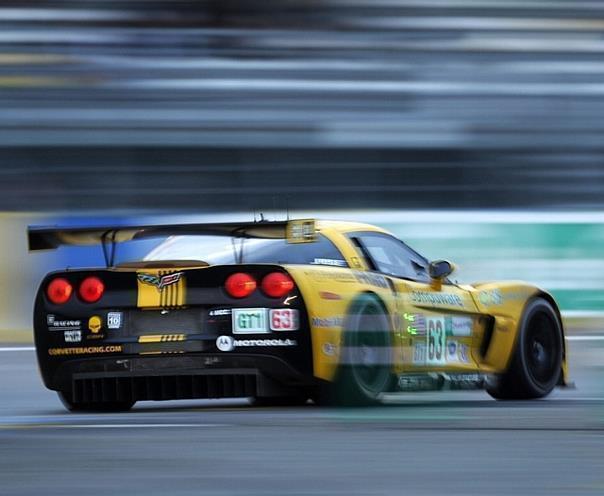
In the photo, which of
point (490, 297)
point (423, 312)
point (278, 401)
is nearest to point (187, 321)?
point (278, 401)

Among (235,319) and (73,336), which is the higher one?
(235,319)

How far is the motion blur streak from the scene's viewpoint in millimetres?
3484

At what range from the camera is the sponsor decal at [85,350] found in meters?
6.80

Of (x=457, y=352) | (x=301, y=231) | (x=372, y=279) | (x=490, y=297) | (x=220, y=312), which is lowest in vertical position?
(x=457, y=352)

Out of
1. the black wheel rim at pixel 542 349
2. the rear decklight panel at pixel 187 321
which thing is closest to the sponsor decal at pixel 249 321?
A: the rear decklight panel at pixel 187 321

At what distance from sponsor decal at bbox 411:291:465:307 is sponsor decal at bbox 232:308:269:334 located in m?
0.90

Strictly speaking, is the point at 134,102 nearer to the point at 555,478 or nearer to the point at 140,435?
the point at 140,435

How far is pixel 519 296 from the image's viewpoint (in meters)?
7.90

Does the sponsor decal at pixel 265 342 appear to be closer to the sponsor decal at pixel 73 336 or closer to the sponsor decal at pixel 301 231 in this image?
the sponsor decal at pixel 301 231

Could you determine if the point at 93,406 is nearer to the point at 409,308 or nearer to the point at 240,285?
the point at 240,285

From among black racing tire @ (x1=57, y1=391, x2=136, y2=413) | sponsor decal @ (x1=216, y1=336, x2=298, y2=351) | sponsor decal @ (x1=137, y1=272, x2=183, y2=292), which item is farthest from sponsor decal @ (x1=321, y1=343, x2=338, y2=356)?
black racing tire @ (x1=57, y1=391, x2=136, y2=413)

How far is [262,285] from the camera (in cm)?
663

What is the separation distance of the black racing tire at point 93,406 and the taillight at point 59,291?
46cm

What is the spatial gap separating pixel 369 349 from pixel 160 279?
103 centimetres
